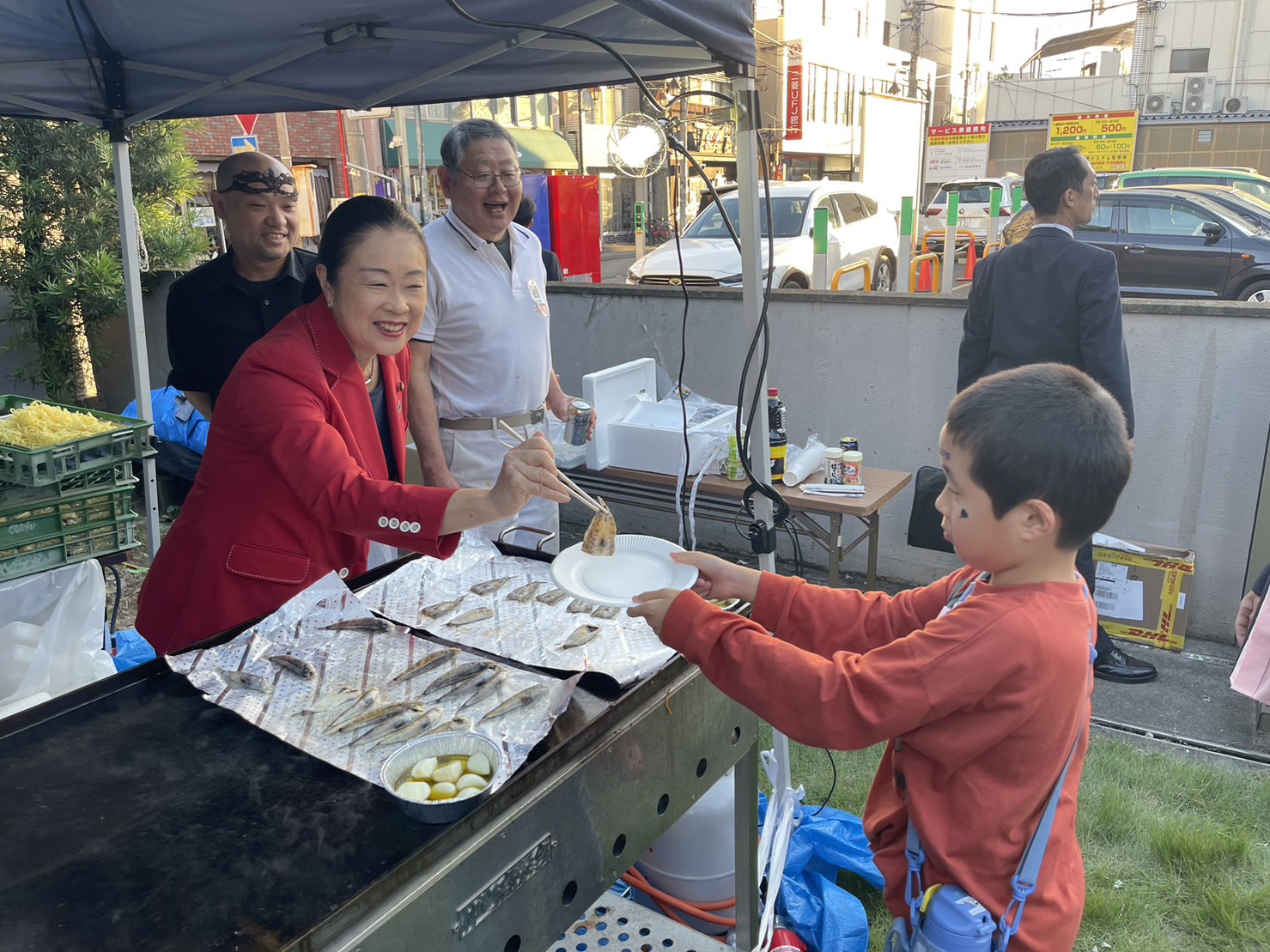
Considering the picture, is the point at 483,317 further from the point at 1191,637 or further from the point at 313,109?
the point at 1191,637

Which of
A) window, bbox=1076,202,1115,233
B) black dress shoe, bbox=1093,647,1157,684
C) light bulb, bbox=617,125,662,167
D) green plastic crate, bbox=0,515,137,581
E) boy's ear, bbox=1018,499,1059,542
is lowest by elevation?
black dress shoe, bbox=1093,647,1157,684

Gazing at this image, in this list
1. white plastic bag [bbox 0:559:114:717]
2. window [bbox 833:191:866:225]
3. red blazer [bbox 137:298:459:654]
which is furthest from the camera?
window [bbox 833:191:866:225]

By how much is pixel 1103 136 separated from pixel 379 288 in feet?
47.4

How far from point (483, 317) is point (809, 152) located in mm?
30734

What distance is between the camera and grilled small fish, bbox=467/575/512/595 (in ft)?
6.88

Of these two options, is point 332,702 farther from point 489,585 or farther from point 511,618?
point 489,585

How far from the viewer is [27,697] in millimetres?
2385

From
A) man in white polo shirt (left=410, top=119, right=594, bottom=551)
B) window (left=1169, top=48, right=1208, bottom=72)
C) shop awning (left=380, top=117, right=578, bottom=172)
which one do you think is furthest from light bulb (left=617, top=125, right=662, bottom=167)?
window (left=1169, top=48, right=1208, bottom=72)

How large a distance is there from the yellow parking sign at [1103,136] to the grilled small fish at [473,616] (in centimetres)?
1379

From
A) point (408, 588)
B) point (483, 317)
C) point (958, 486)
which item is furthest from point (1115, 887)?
point (483, 317)

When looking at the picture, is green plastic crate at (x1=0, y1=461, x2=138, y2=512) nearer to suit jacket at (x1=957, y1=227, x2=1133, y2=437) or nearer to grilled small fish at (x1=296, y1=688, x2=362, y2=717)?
grilled small fish at (x1=296, y1=688, x2=362, y2=717)

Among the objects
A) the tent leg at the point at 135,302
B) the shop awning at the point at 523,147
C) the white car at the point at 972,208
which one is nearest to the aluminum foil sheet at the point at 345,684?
the tent leg at the point at 135,302

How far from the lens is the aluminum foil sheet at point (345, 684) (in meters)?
1.48

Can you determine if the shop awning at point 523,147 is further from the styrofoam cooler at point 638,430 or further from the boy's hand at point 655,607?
the boy's hand at point 655,607
